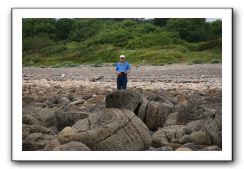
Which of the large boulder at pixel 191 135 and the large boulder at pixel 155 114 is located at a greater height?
the large boulder at pixel 155 114

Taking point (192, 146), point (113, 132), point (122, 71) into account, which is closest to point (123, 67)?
point (122, 71)

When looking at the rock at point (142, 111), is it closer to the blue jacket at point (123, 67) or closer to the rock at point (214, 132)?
the blue jacket at point (123, 67)

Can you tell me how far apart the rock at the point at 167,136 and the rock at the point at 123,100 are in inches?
21.8

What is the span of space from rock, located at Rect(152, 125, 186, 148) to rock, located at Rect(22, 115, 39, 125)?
1.71 metres

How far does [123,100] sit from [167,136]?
84cm

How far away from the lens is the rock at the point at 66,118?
12336 millimetres

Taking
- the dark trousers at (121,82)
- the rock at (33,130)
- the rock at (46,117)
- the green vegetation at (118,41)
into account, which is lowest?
the rock at (33,130)

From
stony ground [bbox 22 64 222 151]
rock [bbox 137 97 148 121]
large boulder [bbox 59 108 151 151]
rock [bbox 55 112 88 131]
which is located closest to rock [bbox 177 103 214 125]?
stony ground [bbox 22 64 222 151]

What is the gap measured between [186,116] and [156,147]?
0.81m

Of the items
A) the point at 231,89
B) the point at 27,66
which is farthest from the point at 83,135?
the point at 231,89

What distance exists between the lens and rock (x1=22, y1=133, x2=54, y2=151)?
459 inches

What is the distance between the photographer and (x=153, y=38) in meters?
12.7

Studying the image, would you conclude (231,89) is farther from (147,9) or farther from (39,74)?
(39,74)

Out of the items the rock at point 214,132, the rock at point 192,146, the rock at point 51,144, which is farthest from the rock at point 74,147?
the rock at point 214,132
